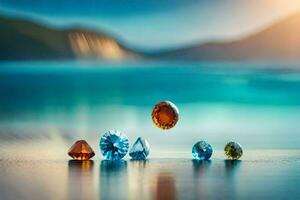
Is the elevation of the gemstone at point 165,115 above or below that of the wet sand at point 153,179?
above

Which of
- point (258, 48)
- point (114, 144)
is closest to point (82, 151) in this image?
point (114, 144)

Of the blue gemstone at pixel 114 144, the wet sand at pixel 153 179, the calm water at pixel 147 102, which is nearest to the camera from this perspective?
the wet sand at pixel 153 179

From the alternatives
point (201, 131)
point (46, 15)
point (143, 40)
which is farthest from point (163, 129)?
point (46, 15)

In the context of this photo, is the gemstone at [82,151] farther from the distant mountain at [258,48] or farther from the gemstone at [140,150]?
the distant mountain at [258,48]

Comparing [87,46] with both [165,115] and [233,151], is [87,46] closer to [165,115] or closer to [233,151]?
[165,115]

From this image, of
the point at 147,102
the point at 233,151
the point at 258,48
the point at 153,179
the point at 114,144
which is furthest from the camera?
the point at 258,48

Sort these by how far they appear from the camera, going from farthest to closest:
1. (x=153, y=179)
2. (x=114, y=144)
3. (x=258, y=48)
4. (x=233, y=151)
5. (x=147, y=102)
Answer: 1. (x=258, y=48)
2. (x=147, y=102)
3. (x=233, y=151)
4. (x=114, y=144)
5. (x=153, y=179)

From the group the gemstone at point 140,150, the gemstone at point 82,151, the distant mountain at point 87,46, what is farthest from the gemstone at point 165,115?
the distant mountain at point 87,46

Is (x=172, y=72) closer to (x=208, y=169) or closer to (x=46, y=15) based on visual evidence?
(x=46, y=15)
